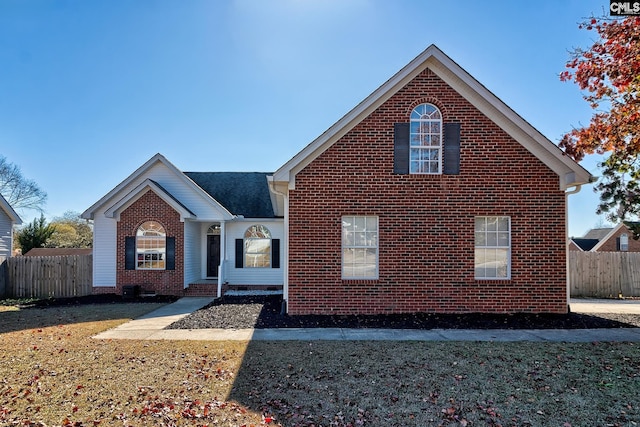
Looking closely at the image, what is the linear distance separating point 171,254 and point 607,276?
18.0 meters

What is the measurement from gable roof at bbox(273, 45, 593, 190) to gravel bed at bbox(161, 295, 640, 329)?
3.51 metres

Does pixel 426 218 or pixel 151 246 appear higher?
pixel 426 218

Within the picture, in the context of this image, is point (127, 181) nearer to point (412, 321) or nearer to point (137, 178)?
point (137, 178)

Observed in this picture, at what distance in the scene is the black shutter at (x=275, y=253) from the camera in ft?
53.5

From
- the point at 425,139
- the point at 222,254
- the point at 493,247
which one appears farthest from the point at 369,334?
the point at 222,254

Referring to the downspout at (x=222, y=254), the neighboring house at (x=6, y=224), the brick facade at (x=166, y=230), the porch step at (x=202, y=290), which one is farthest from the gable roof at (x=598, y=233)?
the neighboring house at (x=6, y=224)

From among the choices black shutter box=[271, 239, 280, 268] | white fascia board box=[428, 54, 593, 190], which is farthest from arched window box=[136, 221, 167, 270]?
white fascia board box=[428, 54, 593, 190]

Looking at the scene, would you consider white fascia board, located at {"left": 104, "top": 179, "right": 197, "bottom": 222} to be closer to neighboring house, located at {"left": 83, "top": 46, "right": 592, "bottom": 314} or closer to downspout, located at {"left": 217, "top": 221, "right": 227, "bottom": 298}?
downspout, located at {"left": 217, "top": 221, "right": 227, "bottom": 298}

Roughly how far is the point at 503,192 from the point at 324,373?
7.22 metres

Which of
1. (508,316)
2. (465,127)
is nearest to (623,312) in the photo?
(508,316)

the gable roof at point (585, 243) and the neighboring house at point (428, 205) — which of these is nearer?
the neighboring house at point (428, 205)

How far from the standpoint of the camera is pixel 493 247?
10.3 metres

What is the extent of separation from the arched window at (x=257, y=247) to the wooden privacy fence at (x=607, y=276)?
42.4 ft

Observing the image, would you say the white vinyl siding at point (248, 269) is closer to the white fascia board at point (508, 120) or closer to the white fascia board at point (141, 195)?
the white fascia board at point (141, 195)
